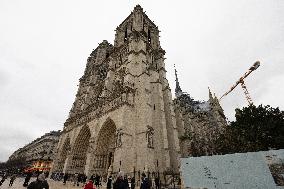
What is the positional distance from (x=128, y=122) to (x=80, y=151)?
8867 mm

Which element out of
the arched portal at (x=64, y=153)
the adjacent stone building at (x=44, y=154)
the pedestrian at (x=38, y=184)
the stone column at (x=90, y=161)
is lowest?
the pedestrian at (x=38, y=184)

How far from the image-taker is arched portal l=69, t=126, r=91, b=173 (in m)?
21.1

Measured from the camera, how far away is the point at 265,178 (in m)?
7.24

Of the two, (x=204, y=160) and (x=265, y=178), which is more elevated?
(x=204, y=160)

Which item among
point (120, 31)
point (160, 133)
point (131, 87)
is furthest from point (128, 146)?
point (120, 31)

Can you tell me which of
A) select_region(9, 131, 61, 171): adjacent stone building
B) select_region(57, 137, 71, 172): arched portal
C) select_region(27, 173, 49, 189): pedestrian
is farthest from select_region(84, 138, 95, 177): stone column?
select_region(9, 131, 61, 171): adjacent stone building

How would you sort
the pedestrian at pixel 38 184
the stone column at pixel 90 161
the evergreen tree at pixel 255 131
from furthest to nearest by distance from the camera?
the stone column at pixel 90 161
the evergreen tree at pixel 255 131
the pedestrian at pixel 38 184

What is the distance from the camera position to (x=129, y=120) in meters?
17.2

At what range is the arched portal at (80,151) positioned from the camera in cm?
→ 2112

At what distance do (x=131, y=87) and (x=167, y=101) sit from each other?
5.64 meters

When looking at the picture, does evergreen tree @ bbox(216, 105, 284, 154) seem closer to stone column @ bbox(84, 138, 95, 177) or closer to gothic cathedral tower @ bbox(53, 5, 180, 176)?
gothic cathedral tower @ bbox(53, 5, 180, 176)

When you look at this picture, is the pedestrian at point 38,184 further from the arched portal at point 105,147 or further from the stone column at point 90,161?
the arched portal at point 105,147

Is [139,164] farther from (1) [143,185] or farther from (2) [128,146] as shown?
(1) [143,185]

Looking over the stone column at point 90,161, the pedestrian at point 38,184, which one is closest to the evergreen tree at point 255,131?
the stone column at point 90,161
